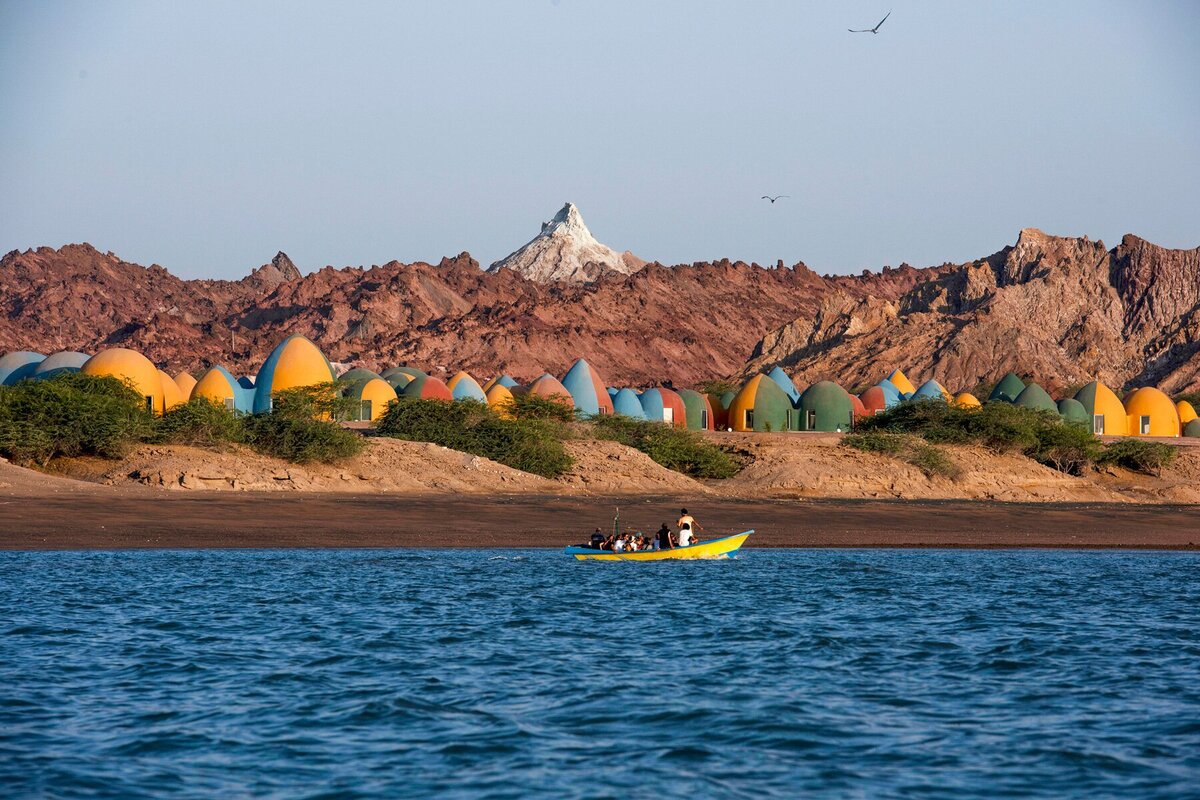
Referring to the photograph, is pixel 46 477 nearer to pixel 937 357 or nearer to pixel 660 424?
pixel 660 424

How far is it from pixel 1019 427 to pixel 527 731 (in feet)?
131

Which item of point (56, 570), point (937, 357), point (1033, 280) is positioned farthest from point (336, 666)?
point (1033, 280)

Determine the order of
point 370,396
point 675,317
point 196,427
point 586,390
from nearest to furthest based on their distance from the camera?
point 196,427 → point 370,396 → point 586,390 → point 675,317

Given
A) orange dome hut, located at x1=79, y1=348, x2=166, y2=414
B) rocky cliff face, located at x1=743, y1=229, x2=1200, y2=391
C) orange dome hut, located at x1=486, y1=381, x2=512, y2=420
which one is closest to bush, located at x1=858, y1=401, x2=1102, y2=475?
orange dome hut, located at x1=486, y1=381, x2=512, y2=420

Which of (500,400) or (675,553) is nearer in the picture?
(675,553)

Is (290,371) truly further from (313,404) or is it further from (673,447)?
(673,447)

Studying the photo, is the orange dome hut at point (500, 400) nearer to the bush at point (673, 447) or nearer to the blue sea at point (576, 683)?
the bush at point (673, 447)

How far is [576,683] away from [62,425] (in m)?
25.1

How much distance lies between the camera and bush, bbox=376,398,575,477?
41719mm

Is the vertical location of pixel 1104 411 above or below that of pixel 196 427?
above

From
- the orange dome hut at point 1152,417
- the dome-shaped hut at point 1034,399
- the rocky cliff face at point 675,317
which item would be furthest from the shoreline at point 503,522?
the rocky cliff face at point 675,317

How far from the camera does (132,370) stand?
158 ft

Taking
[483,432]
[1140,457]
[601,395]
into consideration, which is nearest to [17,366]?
[601,395]

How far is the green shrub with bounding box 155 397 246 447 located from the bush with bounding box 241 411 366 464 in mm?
747
